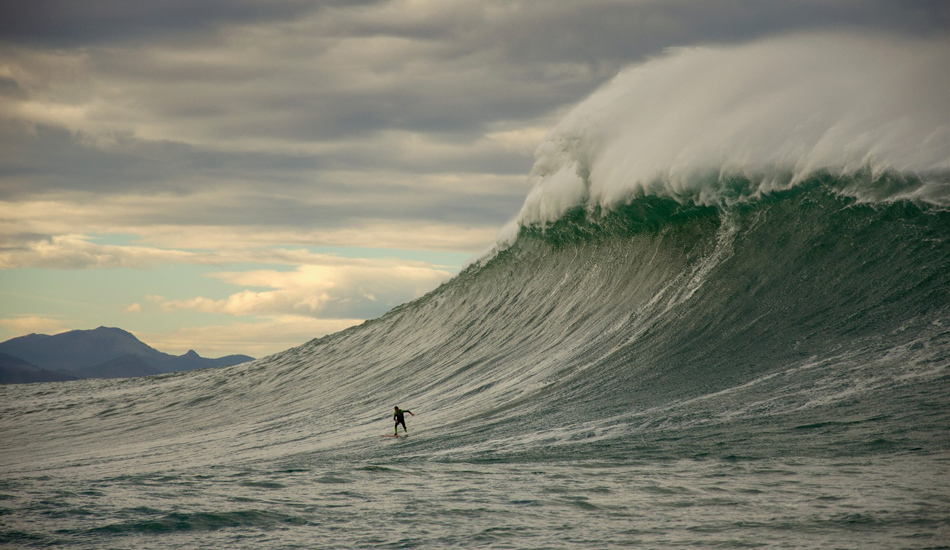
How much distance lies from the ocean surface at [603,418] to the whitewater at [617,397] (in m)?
0.04

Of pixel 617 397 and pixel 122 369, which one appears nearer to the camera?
pixel 617 397

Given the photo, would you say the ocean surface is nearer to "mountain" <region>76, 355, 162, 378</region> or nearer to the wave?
the wave

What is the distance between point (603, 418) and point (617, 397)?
33.7 inches

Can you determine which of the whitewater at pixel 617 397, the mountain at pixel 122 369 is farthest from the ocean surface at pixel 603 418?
the mountain at pixel 122 369

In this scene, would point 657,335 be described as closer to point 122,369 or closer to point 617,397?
point 617,397

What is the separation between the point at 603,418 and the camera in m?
10.2

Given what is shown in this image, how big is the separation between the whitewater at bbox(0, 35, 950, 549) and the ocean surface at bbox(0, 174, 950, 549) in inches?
1.7

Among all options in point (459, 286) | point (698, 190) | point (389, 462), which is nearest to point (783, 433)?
A: point (389, 462)

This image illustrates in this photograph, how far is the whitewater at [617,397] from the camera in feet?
20.6

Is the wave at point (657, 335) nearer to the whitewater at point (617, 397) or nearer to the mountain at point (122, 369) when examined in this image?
the whitewater at point (617, 397)

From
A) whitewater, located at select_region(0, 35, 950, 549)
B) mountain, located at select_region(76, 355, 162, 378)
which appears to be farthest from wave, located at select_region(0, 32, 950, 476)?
mountain, located at select_region(76, 355, 162, 378)

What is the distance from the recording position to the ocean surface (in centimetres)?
617

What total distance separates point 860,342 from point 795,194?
427 centimetres

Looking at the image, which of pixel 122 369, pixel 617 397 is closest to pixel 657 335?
pixel 617 397
